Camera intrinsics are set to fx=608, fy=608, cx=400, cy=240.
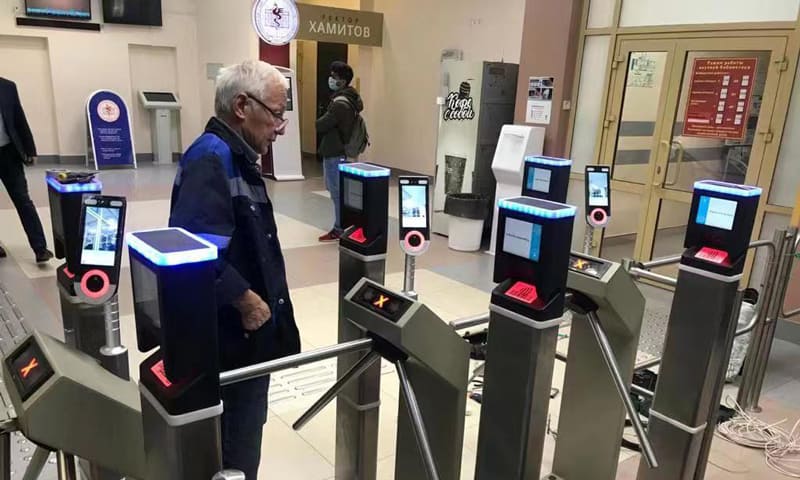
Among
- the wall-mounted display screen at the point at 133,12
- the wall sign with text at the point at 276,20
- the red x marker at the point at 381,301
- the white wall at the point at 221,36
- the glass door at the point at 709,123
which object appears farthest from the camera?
the white wall at the point at 221,36

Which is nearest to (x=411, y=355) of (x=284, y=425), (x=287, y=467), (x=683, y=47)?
(x=287, y=467)

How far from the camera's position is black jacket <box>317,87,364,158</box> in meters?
5.13

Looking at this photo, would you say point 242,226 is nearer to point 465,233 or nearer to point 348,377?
point 348,377

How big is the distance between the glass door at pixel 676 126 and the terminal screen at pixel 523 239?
10.8ft

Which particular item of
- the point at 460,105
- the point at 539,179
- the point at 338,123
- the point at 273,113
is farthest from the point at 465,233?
the point at 273,113

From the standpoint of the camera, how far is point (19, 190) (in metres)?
4.24

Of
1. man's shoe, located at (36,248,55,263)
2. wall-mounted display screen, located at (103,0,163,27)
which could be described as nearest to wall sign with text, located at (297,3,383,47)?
wall-mounted display screen, located at (103,0,163,27)

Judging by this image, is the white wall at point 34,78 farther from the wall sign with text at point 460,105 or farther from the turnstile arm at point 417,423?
the turnstile arm at point 417,423

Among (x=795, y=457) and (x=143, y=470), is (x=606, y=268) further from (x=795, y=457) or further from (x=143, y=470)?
(x=795, y=457)

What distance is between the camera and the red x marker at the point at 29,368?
1.06 metres

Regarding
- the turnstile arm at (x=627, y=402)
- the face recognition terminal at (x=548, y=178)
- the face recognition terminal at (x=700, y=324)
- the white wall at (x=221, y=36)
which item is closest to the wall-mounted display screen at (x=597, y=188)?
the face recognition terminal at (x=548, y=178)

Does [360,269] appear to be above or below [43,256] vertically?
above

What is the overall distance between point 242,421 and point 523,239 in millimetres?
901

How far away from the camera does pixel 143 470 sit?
108cm
